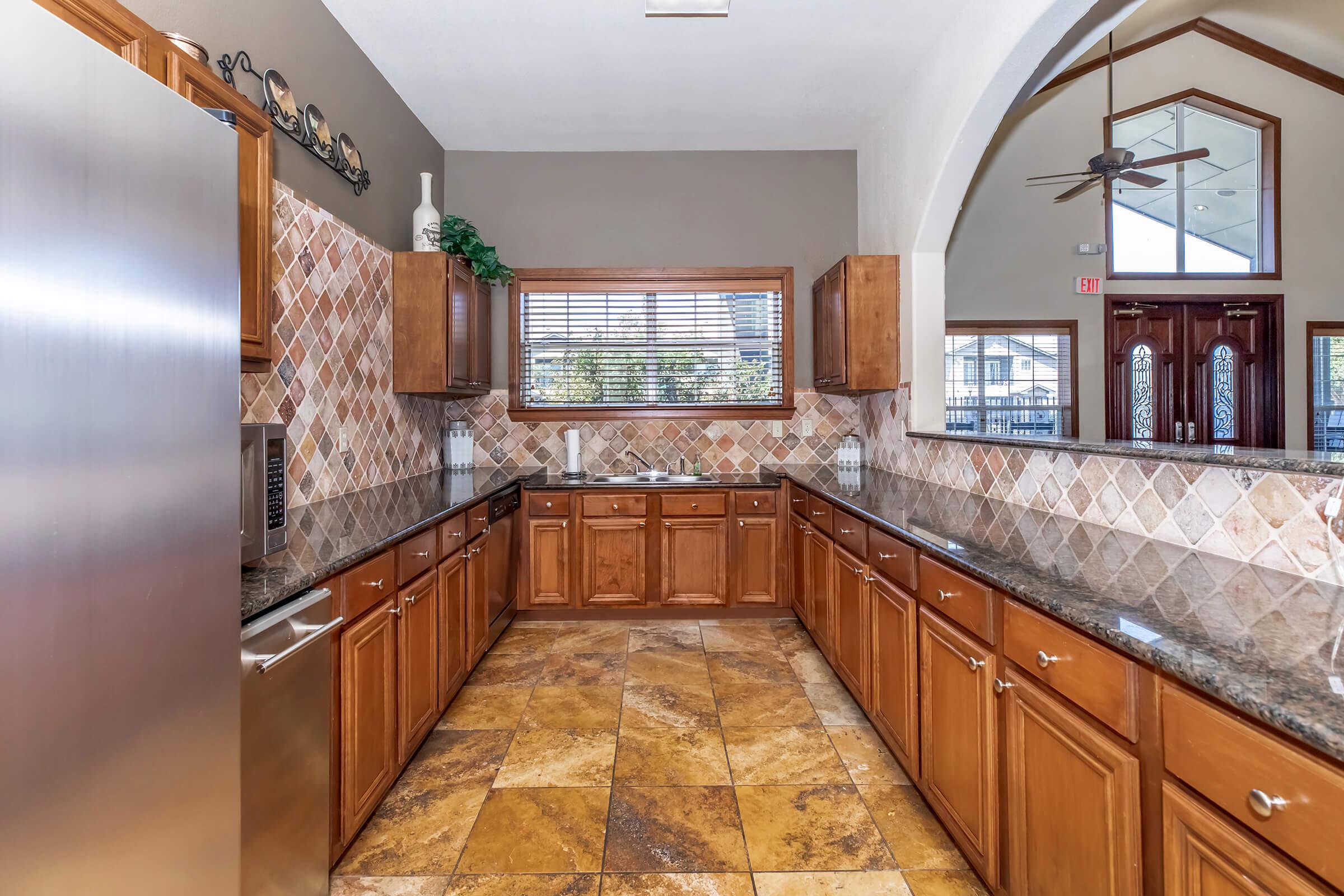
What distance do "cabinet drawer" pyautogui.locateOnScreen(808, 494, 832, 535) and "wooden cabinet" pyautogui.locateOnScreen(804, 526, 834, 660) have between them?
42mm

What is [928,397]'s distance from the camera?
327 centimetres

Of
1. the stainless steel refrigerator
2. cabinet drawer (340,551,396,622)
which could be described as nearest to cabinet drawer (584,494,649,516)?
cabinet drawer (340,551,396,622)

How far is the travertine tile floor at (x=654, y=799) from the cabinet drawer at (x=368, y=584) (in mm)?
689

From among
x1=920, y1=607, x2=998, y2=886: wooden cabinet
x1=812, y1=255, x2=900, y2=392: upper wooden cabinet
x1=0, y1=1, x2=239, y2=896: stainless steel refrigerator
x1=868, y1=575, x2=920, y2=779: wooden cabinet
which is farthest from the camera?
x1=812, y1=255, x2=900, y2=392: upper wooden cabinet

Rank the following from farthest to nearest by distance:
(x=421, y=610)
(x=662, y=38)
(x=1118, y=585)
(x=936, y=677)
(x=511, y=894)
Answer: (x=662, y=38)
(x=421, y=610)
(x=936, y=677)
(x=511, y=894)
(x=1118, y=585)

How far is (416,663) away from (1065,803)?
1.85 m

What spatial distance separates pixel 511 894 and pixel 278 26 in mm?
2931

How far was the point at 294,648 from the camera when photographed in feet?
4.15

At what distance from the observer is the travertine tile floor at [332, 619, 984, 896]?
5.27ft

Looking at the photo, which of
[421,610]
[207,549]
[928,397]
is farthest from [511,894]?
[928,397]

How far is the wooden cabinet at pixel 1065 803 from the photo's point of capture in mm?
1015

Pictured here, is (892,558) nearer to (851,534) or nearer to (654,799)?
(851,534)

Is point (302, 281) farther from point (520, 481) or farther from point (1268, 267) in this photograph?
point (1268, 267)

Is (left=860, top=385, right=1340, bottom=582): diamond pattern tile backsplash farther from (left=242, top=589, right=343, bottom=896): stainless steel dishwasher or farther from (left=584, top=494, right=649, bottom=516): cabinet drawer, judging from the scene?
(left=242, top=589, right=343, bottom=896): stainless steel dishwasher
